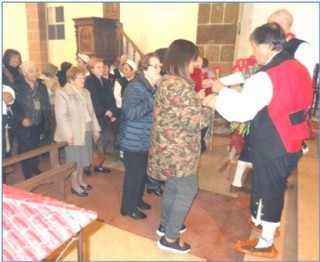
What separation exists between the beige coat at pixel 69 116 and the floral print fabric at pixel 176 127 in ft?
3.29

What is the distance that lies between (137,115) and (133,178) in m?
0.54

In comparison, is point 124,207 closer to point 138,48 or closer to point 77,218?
point 77,218

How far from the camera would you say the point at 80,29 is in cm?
633

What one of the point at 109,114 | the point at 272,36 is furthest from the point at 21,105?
the point at 272,36

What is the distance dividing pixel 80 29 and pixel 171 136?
5.34 m

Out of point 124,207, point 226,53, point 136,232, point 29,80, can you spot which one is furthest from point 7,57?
point 226,53

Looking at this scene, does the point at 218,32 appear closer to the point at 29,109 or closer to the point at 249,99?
the point at 29,109

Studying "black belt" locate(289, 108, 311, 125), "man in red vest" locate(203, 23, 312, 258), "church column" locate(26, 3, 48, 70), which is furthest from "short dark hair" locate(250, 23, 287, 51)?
"church column" locate(26, 3, 48, 70)

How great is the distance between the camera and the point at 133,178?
232 cm

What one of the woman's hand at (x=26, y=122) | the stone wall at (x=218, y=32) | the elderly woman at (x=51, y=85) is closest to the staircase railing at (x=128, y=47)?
the stone wall at (x=218, y=32)

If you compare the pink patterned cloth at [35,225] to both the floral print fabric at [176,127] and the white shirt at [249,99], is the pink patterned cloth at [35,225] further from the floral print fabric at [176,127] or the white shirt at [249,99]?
the white shirt at [249,99]

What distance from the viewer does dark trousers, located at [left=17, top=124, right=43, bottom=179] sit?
303cm

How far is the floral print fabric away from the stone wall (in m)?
3.39

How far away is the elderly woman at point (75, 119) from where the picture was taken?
2.57 metres
